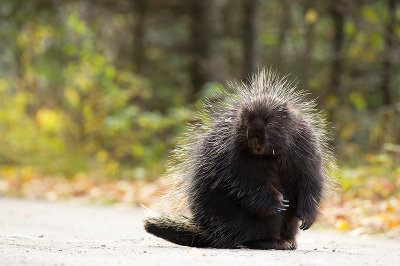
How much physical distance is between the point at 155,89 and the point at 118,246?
1615 centimetres

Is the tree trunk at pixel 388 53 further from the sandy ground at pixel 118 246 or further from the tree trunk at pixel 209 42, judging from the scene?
the sandy ground at pixel 118 246

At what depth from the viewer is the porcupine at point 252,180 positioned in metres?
5.63

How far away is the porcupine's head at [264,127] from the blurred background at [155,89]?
13.9ft

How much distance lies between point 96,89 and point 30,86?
8.59 feet

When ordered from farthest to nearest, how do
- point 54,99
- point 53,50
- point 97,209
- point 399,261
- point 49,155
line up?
point 54,99
point 53,50
point 49,155
point 97,209
point 399,261

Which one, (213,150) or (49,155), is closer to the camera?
(213,150)

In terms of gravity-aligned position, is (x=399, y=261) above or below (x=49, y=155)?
below

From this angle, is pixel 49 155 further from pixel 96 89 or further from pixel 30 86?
pixel 30 86

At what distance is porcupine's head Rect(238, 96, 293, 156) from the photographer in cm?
547

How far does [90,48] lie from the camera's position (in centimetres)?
1669

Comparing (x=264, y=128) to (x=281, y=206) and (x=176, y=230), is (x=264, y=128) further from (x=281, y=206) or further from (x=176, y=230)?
(x=176, y=230)

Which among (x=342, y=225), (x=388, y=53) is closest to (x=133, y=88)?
(x=388, y=53)

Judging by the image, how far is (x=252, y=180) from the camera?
5.66 metres

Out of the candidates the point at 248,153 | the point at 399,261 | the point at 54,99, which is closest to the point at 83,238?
the point at 248,153
